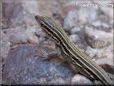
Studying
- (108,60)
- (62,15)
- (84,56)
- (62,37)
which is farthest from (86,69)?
(62,15)

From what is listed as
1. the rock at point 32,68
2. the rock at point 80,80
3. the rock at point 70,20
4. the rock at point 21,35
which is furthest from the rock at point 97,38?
the rock at point 80,80

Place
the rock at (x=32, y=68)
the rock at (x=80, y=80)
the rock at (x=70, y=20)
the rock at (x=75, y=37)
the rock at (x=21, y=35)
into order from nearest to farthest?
1. the rock at (x=80, y=80)
2. the rock at (x=32, y=68)
3. the rock at (x=21, y=35)
4. the rock at (x=75, y=37)
5. the rock at (x=70, y=20)

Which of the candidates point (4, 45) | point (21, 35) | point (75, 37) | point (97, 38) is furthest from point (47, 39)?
point (97, 38)

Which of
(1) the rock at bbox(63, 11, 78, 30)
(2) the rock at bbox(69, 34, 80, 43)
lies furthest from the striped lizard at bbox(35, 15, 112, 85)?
(1) the rock at bbox(63, 11, 78, 30)

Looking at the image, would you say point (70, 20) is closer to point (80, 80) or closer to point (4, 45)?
point (4, 45)

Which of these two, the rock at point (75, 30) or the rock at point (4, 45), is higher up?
the rock at point (4, 45)

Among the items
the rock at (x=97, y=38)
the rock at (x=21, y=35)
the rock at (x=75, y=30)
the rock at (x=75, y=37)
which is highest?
the rock at (x=21, y=35)

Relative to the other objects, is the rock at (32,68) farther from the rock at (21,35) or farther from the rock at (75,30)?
the rock at (75,30)

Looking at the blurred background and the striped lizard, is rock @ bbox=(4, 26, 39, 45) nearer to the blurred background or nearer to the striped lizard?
the blurred background
